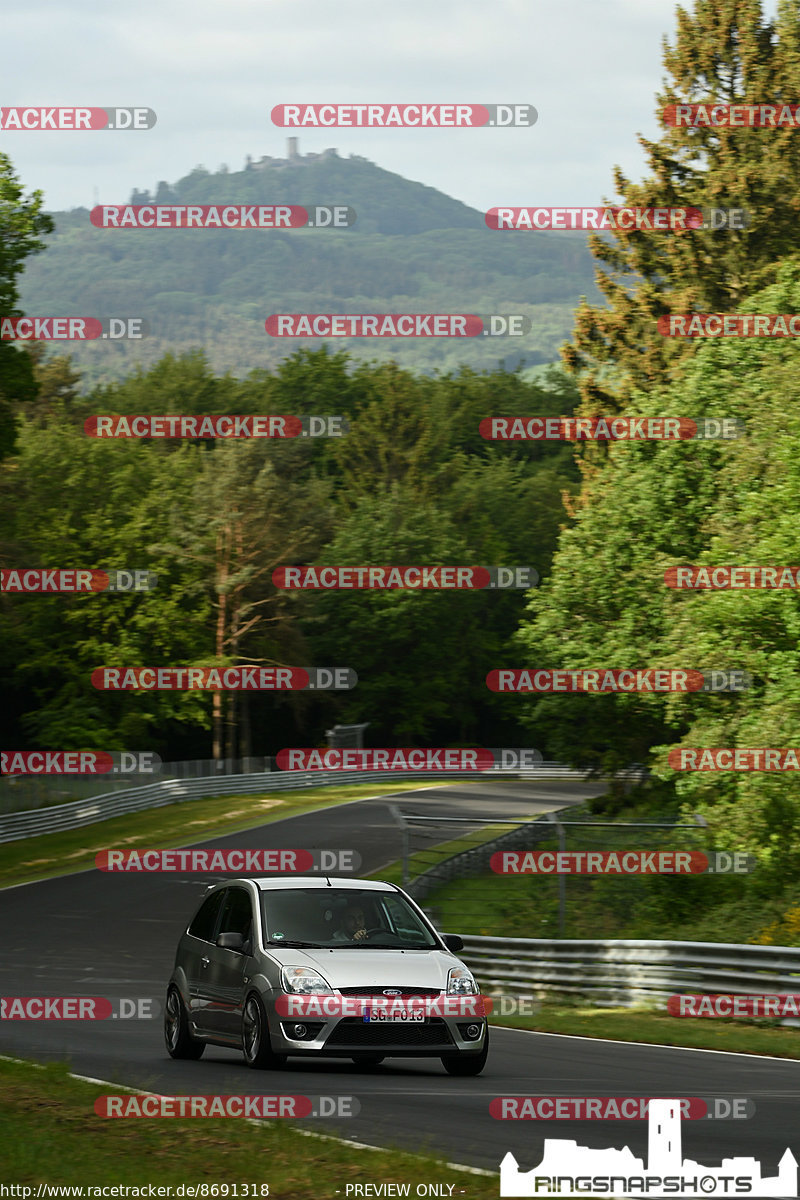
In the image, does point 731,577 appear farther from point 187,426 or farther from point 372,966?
point 187,426

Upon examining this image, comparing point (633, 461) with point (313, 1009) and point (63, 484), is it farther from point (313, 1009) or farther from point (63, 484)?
point (63, 484)

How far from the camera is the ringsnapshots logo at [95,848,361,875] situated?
39.0 metres

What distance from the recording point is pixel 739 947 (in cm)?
1823

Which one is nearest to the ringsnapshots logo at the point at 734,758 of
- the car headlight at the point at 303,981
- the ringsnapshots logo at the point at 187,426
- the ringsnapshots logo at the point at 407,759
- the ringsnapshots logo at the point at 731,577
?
the ringsnapshots logo at the point at 731,577

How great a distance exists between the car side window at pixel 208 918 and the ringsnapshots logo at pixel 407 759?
54.9 m

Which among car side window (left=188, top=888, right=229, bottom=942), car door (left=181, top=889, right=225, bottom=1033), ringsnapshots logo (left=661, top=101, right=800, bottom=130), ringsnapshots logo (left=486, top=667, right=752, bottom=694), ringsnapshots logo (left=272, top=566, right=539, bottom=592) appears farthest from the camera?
ringsnapshots logo (left=272, top=566, right=539, bottom=592)

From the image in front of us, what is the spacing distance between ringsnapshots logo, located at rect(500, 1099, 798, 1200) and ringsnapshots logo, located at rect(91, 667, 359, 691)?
55129mm

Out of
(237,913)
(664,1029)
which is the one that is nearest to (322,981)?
(237,913)

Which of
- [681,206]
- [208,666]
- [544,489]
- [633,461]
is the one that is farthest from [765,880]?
[544,489]

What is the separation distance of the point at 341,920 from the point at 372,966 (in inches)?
39.4

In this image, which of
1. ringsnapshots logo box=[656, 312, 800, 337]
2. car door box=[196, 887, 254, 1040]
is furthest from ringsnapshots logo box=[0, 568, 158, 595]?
car door box=[196, 887, 254, 1040]

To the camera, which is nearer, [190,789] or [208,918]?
[208,918]

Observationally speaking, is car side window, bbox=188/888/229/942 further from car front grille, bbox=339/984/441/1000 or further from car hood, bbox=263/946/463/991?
car front grille, bbox=339/984/441/1000

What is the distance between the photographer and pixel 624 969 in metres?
20.3
